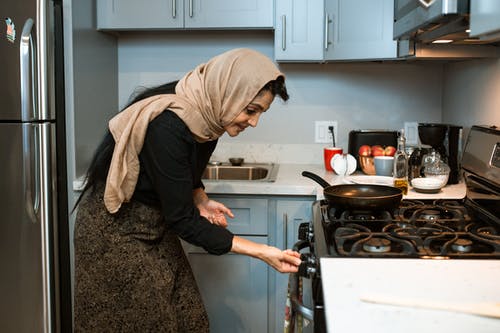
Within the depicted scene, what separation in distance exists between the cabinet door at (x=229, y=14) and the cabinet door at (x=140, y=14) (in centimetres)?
5

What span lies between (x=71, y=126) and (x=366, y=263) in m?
1.61

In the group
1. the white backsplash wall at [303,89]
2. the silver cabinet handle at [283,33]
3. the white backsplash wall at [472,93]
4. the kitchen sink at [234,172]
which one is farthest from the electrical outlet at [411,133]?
the silver cabinet handle at [283,33]

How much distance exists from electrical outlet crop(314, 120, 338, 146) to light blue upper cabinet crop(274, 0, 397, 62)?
0.44 metres

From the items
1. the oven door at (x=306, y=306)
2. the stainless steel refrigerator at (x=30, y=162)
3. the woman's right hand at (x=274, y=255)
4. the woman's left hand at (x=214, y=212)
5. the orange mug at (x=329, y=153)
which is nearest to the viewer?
the oven door at (x=306, y=306)

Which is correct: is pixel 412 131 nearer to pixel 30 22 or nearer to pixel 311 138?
pixel 311 138

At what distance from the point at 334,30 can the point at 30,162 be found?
52.4 inches

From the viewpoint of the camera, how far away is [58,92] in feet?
8.32

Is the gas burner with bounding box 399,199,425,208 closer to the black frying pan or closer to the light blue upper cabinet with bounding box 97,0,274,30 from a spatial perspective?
the black frying pan

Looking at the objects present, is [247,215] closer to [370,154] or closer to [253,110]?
[370,154]

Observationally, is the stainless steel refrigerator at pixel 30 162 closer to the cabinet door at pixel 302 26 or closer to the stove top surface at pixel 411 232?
the cabinet door at pixel 302 26

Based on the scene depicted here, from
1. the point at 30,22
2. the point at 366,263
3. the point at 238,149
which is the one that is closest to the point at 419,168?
the point at 238,149

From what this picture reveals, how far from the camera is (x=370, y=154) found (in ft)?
8.78

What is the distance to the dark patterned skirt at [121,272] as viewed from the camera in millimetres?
1822

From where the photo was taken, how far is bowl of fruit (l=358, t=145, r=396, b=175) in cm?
266
